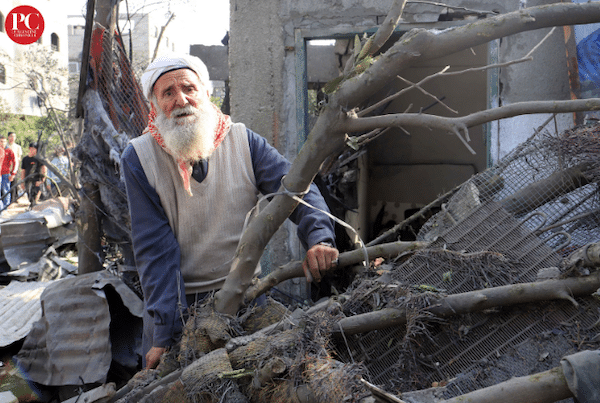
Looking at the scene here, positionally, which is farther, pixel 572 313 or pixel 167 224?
pixel 167 224

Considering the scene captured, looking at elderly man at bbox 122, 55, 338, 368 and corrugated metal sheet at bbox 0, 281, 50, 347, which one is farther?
corrugated metal sheet at bbox 0, 281, 50, 347

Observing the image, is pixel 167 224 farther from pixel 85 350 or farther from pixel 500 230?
pixel 85 350

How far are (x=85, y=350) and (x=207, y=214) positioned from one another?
2.25m

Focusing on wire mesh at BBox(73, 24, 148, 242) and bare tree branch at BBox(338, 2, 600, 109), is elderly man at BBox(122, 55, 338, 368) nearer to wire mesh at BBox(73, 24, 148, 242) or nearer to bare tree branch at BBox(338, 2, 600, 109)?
bare tree branch at BBox(338, 2, 600, 109)

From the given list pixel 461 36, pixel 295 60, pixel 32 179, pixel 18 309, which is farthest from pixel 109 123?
pixel 32 179

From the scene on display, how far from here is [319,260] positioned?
2205 mm

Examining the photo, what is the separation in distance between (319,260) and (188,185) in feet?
2.49

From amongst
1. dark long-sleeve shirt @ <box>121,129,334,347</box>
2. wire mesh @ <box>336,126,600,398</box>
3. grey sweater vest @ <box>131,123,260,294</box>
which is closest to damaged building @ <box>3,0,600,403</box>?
wire mesh @ <box>336,126,600,398</box>

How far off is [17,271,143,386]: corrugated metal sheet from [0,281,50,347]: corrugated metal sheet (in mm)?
519

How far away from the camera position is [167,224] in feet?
8.36

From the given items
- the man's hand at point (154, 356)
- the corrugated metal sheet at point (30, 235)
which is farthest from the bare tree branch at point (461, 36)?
the corrugated metal sheet at point (30, 235)

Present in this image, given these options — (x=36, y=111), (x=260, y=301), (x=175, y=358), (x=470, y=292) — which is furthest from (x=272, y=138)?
(x=36, y=111)

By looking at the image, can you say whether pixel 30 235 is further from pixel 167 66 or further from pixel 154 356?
pixel 154 356

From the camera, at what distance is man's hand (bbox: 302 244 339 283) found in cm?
220
